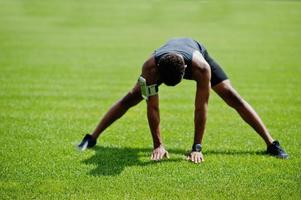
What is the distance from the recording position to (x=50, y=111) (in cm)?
1088

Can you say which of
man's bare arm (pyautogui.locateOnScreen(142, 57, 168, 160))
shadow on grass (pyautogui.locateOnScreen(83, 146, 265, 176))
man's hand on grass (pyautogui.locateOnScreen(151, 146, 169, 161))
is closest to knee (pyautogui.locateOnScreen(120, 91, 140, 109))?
man's bare arm (pyautogui.locateOnScreen(142, 57, 168, 160))

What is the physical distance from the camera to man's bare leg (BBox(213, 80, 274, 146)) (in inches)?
310

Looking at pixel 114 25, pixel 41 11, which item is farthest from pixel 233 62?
pixel 41 11

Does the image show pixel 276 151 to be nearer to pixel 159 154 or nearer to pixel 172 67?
pixel 159 154

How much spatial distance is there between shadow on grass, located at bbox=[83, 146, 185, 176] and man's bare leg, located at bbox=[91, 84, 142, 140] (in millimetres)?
378

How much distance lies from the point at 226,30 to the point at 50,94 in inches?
917

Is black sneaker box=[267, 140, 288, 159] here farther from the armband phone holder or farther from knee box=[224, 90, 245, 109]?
the armband phone holder

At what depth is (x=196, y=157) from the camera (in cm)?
736

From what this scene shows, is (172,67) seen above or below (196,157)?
above

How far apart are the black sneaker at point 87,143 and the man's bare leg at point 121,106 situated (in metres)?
0.06

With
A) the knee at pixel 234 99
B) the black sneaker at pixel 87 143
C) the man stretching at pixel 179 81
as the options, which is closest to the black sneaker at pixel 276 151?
the man stretching at pixel 179 81

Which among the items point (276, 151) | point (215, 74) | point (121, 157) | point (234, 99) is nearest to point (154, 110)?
point (121, 157)

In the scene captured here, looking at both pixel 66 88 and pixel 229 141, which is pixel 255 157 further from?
pixel 66 88

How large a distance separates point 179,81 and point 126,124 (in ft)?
11.3
